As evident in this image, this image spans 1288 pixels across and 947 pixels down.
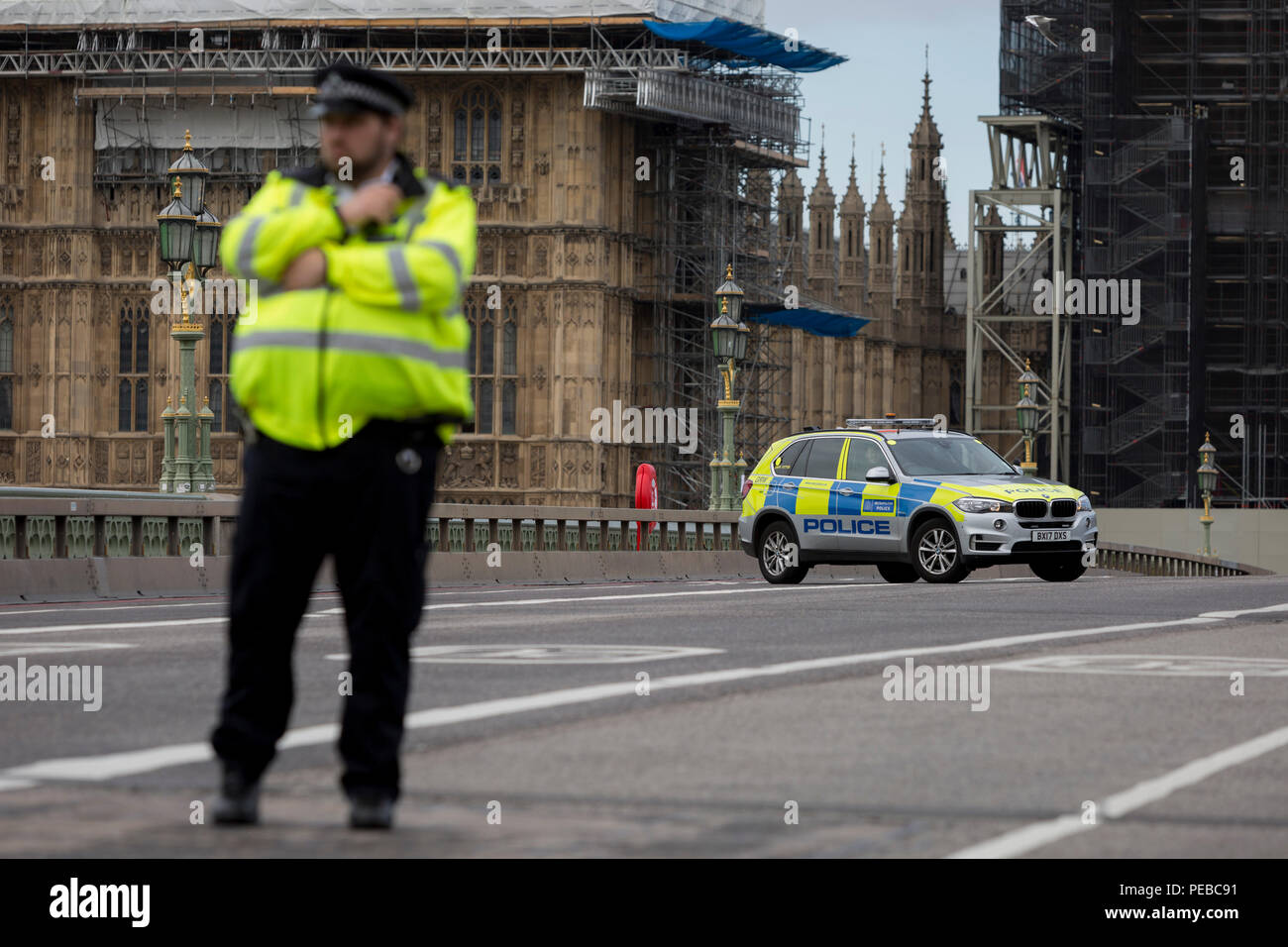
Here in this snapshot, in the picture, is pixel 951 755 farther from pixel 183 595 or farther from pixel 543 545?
pixel 543 545

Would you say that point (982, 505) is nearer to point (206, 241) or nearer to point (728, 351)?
point (206, 241)

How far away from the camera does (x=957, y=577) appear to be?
23.4m

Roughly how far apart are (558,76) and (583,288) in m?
4.86

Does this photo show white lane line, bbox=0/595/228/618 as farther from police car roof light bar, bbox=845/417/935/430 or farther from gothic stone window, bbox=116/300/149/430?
gothic stone window, bbox=116/300/149/430

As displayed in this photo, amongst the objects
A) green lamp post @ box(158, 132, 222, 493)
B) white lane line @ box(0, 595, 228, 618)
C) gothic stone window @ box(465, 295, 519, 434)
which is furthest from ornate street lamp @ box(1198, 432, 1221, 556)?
white lane line @ box(0, 595, 228, 618)

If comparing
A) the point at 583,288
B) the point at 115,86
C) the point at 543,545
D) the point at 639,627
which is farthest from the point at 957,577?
the point at 115,86

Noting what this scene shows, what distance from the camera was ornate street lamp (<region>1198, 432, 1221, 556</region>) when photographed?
183ft

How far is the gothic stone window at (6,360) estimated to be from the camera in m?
55.7

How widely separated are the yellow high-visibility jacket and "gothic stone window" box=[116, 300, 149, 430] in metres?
51.3

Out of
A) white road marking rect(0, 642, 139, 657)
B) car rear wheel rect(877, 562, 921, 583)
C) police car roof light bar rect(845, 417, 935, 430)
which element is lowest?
car rear wheel rect(877, 562, 921, 583)

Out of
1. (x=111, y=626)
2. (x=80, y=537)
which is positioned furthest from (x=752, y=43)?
(x=111, y=626)

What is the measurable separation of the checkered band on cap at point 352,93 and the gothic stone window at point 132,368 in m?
51.4

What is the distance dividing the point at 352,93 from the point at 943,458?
18.8 metres

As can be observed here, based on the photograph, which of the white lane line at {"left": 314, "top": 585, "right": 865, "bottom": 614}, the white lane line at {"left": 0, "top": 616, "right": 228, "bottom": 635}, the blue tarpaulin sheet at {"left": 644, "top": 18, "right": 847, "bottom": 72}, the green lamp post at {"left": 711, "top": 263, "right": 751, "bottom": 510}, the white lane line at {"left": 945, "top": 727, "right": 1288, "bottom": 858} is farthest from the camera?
the blue tarpaulin sheet at {"left": 644, "top": 18, "right": 847, "bottom": 72}
